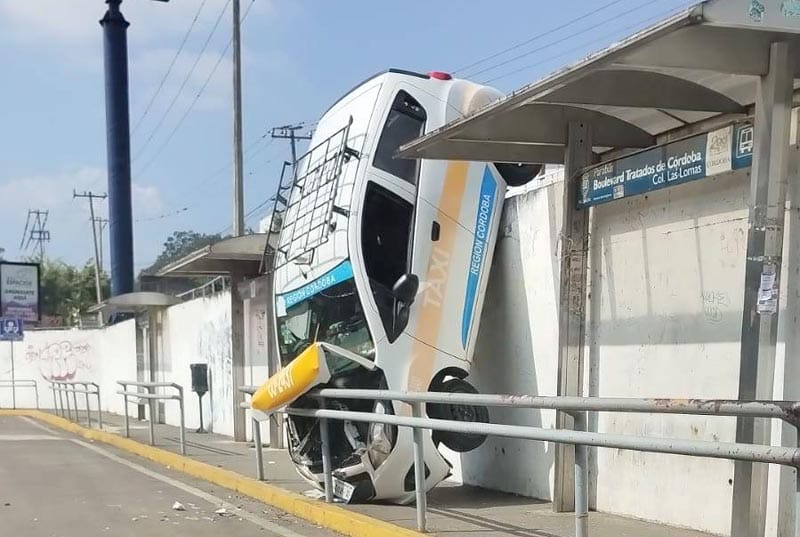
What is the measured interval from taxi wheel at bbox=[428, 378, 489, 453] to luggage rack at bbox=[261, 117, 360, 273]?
5.92 feet

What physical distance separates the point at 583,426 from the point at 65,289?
70.4 m

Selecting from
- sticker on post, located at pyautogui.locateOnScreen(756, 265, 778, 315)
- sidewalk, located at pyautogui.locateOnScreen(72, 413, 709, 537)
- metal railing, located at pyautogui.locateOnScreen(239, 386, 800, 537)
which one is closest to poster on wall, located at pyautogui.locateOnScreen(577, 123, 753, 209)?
sticker on post, located at pyautogui.locateOnScreen(756, 265, 778, 315)

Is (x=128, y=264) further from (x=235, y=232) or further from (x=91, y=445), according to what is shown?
(x=91, y=445)

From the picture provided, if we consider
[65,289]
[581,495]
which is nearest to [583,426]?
[581,495]

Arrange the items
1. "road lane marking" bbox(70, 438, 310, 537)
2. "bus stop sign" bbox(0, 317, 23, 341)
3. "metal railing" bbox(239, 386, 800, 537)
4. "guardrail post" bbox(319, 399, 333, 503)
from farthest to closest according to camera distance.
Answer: "bus stop sign" bbox(0, 317, 23, 341) → "guardrail post" bbox(319, 399, 333, 503) → "road lane marking" bbox(70, 438, 310, 537) → "metal railing" bbox(239, 386, 800, 537)

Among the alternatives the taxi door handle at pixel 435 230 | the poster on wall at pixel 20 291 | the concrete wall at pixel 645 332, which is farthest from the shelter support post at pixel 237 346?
the poster on wall at pixel 20 291

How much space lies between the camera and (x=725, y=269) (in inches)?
238

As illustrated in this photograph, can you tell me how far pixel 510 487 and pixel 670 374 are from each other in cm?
242

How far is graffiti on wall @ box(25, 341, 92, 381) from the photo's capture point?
90.3 ft

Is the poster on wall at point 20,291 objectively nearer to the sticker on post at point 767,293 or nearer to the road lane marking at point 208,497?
the road lane marking at point 208,497

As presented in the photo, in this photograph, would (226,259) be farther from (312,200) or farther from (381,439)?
(381,439)

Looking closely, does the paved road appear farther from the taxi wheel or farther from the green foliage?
the green foliage

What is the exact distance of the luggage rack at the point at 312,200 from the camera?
838 centimetres

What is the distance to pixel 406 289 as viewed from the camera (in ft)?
25.7
